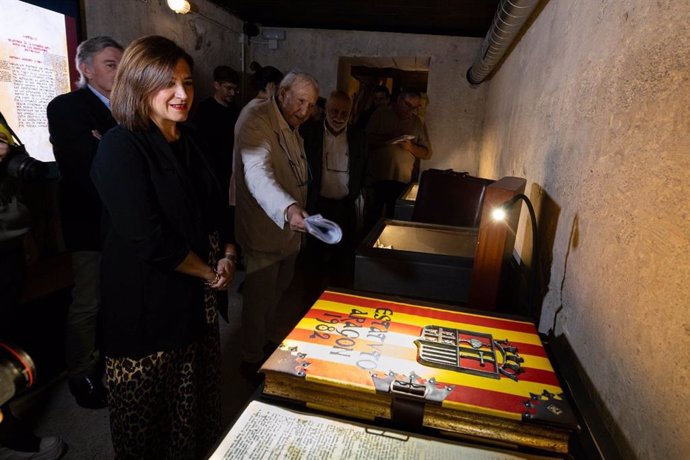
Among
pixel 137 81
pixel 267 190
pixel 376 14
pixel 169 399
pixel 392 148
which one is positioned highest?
pixel 376 14

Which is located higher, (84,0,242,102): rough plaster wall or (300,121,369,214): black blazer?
(84,0,242,102): rough plaster wall

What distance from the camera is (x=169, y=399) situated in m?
1.54

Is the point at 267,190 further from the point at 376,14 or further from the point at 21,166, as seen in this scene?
the point at 376,14

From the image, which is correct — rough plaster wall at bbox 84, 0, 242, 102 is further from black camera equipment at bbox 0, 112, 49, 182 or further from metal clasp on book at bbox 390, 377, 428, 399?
metal clasp on book at bbox 390, 377, 428, 399

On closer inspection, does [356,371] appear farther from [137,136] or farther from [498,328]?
[137,136]

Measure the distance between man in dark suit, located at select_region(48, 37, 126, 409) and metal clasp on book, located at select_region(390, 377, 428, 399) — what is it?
1.81m

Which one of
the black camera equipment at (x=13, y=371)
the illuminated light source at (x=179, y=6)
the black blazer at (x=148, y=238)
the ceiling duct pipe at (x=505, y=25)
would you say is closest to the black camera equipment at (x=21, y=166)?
the black blazer at (x=148, y=238)

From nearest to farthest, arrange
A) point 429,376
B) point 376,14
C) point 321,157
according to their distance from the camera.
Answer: point 429,376 < point 321,157 < point 376,14

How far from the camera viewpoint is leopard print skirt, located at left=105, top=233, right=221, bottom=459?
4.68 ft

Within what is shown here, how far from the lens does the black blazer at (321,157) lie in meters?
3.00

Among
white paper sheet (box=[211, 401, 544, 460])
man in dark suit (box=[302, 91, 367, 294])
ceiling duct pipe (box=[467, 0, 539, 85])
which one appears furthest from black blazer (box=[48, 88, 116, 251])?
ceiling duct pipe (box=[467, 0, 539, 85])

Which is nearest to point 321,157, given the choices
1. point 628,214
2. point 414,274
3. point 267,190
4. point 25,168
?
point 267,190

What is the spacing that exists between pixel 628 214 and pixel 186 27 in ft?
15.9

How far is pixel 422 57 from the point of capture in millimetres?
5805
